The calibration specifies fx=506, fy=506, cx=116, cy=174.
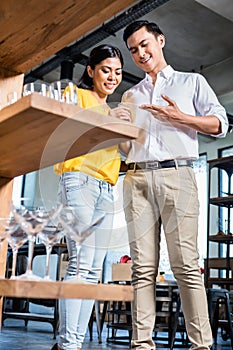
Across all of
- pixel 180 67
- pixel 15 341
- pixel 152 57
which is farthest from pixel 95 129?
pixel 180 67

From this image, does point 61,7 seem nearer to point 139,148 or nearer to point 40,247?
point 139,148

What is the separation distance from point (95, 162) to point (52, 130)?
65cm

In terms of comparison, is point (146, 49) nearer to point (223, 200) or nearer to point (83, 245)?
point (83, 245)

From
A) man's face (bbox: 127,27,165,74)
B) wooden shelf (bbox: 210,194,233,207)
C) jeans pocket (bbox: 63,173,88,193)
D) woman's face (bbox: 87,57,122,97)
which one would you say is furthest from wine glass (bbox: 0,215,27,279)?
wooden shelf (bbox: 210,194,233,207)

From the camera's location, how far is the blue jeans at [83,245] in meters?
1.77

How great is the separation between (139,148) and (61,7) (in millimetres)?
817

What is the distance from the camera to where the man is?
181 cm

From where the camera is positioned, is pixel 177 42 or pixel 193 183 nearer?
pixel 193 183

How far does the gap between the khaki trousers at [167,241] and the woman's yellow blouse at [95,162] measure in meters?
0.10

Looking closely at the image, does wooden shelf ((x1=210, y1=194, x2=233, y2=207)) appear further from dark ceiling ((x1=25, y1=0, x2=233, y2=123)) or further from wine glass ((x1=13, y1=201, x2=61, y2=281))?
wine glass ((x1=13, y1=201, x2=61, y2=281))

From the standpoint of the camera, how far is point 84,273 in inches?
70.8

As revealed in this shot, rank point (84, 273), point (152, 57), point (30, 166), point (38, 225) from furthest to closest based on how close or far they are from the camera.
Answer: point (152, 57), point (84, 273), point (30, 166), point (38, 225)

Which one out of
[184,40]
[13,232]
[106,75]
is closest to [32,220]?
[13,232]

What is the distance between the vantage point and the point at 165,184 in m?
1.90
